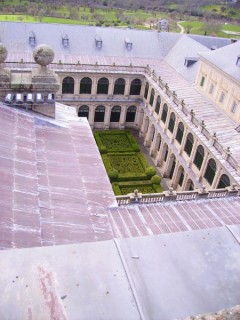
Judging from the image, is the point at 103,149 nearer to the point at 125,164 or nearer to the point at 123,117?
the point at 125,164

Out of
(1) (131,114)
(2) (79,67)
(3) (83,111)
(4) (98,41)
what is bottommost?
(1) (131,114)

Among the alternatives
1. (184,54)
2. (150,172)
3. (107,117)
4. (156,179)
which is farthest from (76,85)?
(156,179)

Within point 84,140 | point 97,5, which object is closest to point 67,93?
point 84,140

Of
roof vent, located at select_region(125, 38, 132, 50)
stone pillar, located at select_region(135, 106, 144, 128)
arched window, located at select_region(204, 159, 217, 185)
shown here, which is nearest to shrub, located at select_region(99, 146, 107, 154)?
stone pillar, located at select_region(135, 106, 144, 128)

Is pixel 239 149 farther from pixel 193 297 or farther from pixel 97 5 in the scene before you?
pixel 97 5

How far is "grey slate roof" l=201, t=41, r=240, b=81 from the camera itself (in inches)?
1620

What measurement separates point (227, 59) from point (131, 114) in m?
21.2

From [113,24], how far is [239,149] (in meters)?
95.1

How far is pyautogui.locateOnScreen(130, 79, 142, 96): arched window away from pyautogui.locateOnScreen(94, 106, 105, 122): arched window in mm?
5702

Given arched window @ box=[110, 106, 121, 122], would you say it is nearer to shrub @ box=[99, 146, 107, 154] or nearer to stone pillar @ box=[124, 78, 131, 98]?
stone pillar @ box=[124, 78, 131, 98]

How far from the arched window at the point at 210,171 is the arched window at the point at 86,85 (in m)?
27.1

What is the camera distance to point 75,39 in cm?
5850

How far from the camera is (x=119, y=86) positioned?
58.3 meters

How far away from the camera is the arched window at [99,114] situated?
5884 centimetres
